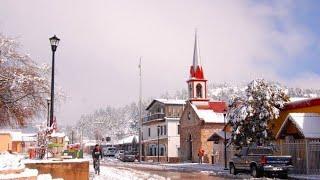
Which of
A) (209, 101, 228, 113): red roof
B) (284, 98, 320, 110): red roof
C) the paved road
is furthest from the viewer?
(209, 101, 228, 113): red roof

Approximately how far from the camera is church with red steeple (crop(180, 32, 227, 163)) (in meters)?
59.6

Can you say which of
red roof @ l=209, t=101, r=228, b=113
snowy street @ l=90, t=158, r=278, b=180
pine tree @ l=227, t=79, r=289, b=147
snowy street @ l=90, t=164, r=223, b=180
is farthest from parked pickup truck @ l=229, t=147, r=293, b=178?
red roof @ l=209, t=101, r=228, b=113

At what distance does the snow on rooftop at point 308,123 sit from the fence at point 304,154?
0.46 m

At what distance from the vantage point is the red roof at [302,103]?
111 ft

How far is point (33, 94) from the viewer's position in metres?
25.1

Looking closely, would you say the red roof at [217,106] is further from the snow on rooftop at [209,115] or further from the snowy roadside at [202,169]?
the snowy roadside at [202,169]

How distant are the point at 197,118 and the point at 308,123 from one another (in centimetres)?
2952

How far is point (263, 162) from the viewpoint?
29.1m

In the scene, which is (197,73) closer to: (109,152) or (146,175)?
(146,175)

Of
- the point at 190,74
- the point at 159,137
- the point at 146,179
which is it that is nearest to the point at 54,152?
the point at 146,179

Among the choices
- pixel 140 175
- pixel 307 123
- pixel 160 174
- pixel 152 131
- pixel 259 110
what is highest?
pixel 259 110

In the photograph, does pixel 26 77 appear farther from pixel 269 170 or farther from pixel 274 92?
pixel 274 92


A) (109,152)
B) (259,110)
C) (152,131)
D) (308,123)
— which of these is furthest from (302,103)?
(109,152)

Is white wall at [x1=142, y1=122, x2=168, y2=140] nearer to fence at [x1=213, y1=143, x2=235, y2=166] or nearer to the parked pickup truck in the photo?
fence at [x1=213, y1=143, x2=235, y2=166]
